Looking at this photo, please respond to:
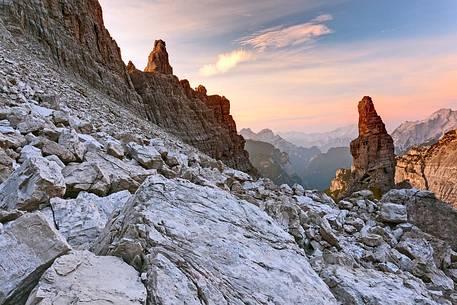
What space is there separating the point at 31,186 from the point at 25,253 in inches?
103

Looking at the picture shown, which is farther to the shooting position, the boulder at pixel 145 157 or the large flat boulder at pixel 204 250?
the boulder at pixel 145 157

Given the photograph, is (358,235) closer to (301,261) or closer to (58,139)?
(301,261)

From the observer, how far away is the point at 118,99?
51.3 metres

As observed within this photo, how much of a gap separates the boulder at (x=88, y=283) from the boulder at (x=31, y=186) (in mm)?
2659

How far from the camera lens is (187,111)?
7081 cm

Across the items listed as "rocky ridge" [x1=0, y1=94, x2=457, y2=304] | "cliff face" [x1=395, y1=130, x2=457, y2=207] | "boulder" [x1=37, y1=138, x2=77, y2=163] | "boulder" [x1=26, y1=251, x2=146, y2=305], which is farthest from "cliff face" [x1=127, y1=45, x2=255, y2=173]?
"boulder" [x1=26, y1=251, x2=146, y2=305]

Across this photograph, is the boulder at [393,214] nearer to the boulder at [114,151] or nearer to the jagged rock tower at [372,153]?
the boulder at [114,151]

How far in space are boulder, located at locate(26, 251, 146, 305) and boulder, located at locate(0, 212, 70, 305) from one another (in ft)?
0.89

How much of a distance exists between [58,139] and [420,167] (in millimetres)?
69664

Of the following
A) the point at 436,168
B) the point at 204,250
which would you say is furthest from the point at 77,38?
the point at 436,168

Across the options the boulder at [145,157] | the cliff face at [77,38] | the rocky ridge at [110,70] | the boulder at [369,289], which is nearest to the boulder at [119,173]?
the boulder at [145,157]

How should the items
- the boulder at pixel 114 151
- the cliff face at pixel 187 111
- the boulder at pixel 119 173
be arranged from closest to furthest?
the boulder at pixel 119 173
the boulder at pixel 114 151
the cliff face at pixel 187 111

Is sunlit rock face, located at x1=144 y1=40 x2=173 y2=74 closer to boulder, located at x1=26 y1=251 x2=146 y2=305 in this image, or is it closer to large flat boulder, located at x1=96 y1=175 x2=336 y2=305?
large flat boulder, located at x1=96 y1=175 x2=336 y2=305

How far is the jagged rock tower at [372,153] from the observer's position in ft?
216
